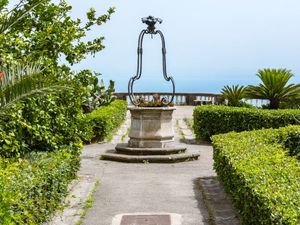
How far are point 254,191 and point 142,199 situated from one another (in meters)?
3.49

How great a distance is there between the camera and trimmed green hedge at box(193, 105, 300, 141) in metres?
17.7

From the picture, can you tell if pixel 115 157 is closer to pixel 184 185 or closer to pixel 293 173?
pixel 184 185

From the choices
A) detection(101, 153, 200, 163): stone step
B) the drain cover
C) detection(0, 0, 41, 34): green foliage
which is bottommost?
the drain cover

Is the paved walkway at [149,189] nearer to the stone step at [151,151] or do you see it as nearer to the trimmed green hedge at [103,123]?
the stone step at [151,151]

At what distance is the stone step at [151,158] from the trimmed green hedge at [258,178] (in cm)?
240

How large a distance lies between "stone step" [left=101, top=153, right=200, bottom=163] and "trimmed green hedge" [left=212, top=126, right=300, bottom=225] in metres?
2.40

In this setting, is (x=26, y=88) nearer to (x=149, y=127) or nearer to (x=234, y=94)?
(x=149, y=127)

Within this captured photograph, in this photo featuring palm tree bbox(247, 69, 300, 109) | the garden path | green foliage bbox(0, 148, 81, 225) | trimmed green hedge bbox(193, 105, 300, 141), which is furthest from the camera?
palm tree bbox(247, 69, 300, 109)

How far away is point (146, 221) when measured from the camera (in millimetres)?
8578

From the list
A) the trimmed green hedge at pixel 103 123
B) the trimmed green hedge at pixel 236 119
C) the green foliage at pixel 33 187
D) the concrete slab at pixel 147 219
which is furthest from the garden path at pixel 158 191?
the trimmed green hedge at pixel 236 119

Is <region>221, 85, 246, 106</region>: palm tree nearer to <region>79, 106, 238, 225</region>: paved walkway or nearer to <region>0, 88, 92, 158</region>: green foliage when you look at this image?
<region>79, 106, 238, 225</region>: paved walkway

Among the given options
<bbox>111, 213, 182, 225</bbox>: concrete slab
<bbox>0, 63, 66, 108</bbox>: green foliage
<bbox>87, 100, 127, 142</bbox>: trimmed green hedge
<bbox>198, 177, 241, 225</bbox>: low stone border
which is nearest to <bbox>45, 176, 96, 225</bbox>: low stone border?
<bbox>111, 213, 182, 225</bbox>: concrete slab

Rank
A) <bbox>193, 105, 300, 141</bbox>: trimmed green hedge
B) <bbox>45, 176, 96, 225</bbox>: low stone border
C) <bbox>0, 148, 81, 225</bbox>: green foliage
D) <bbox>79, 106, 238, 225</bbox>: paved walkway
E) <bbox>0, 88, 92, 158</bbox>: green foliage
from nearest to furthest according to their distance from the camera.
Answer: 1. <bbox>0, 148, 81, 225</bbox>: green foliage
2. <bbox>45, 176, 96, 225</bbox>: low stone border
3. <bbox>79, 106, 238, 225</bbox>: paved walkway
4. <bbox>0, 88, 92, 158</bbox>: green foliage
5. <bbox>193, 105, 300, 141</bbox>: trimmed green hedge

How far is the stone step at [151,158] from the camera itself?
14195mm
